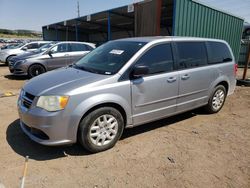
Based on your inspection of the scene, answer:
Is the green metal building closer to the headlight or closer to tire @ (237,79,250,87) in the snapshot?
tire @ (237,79,250,87)

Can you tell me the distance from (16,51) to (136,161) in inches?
525

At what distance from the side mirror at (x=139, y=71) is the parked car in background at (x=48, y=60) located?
625cm

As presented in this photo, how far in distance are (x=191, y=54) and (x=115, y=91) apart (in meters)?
1.99

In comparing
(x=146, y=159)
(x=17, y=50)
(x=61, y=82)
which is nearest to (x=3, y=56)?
(x=17, y=50)

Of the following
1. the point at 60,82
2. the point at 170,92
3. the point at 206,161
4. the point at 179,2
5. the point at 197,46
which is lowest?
the point at 206,161

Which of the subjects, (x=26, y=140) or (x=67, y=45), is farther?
(x=67, y=45)

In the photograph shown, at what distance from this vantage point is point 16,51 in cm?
1403

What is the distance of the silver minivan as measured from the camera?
10.0 feet

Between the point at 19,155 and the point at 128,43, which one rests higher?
the point at 128,43

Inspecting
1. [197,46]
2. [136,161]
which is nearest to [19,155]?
[136,161]

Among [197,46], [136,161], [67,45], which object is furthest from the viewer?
[67,45]

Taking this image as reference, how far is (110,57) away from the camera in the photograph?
3.94 m

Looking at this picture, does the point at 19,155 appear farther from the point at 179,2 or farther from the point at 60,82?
the point at 179,2

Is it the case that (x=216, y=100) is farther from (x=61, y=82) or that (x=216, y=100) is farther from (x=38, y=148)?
(x=38, y=148)
